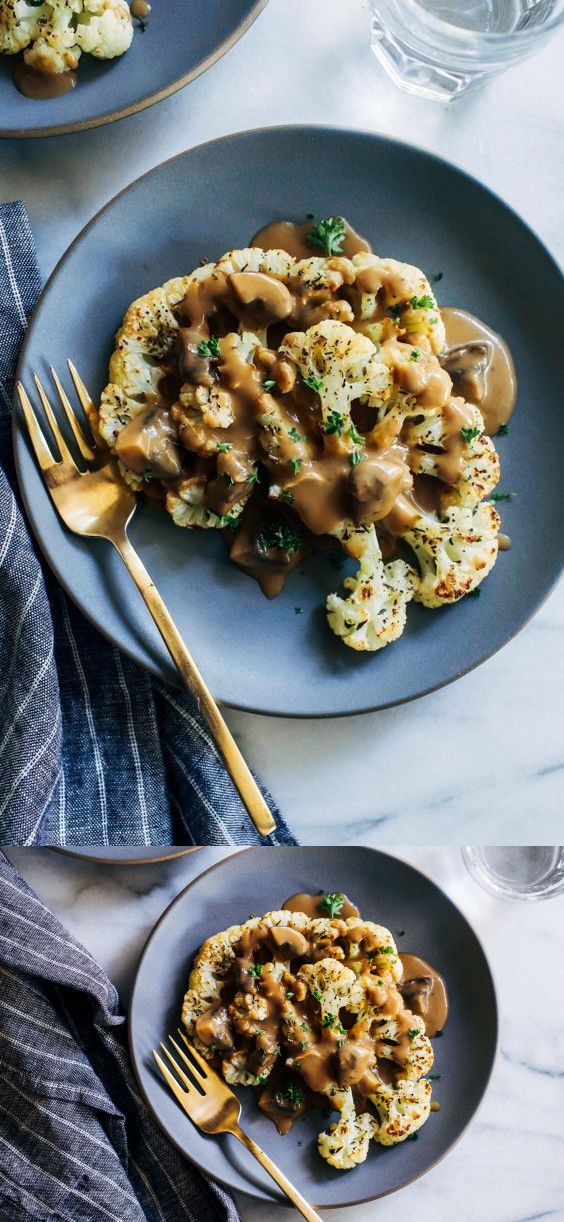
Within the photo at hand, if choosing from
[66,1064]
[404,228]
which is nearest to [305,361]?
[404,228]

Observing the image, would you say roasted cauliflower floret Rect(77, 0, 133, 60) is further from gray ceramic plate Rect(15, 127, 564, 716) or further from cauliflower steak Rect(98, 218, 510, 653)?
cauliflower steak Rect(98, 218, 510, 653)

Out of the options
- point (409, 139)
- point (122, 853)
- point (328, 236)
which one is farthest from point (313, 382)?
point (122, 853)

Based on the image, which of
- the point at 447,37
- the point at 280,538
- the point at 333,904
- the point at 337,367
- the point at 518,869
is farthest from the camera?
the point at 518,869

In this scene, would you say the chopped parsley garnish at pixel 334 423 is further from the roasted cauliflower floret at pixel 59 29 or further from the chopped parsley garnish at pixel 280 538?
the roasted cauliflower floret at pixel 59 29

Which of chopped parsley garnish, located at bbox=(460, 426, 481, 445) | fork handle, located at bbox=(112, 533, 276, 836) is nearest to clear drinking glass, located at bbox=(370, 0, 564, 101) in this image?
chopped parsley garnish, located at bbox=(460, 426, 481, 445)

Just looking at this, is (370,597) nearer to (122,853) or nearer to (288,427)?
(288,427)

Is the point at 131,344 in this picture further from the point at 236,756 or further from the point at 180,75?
the point at 236,756
